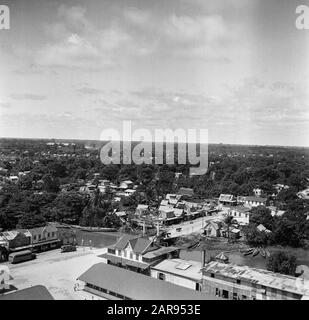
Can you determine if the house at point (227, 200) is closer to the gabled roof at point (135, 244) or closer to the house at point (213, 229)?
the house at point (213, 229)

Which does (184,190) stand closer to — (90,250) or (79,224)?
(79,224)

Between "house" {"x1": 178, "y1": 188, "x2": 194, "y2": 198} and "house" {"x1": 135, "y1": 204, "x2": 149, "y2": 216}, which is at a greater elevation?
"house" {"x1": 178, "y1": 188, "x2": 194, "y2": 198}

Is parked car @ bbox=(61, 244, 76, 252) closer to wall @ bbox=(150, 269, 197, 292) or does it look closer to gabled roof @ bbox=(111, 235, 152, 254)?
gabled roof @ bbox=(111, 235, 152, 254)

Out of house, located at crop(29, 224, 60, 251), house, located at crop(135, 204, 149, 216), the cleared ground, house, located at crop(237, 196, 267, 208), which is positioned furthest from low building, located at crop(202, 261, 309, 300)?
house, located at crop(237, 196, 267, 208)

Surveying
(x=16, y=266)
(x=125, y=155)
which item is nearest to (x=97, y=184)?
(x=125, y=155)

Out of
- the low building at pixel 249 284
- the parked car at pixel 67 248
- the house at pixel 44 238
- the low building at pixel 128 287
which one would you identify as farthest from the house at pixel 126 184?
the low building at pixel 249 284

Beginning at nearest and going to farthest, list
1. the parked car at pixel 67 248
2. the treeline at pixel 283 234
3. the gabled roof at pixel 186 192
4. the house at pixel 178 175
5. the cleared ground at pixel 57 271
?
the cleared ground at pixel 57 271 → the parked car at pixel 67 248 → the treeline at pixel 283 234 → the gabled roof at pixel 186 192 → the house at pixel 178 175
